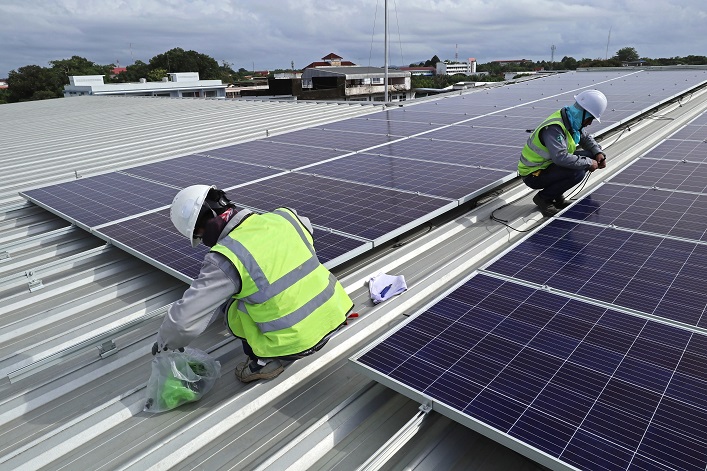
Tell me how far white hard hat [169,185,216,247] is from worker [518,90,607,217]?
5.71 m

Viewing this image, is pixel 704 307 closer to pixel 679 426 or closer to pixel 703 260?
pixel 703 260

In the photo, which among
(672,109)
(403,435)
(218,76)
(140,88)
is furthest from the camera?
(218,76)

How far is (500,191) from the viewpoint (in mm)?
9188

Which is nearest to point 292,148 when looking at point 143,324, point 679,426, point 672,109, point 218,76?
point 143,324

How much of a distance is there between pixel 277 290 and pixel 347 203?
3946mm

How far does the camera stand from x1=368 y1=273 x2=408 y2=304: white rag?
5.93 metres

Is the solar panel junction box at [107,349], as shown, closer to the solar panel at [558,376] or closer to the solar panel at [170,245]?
the solar panel at [170,245]

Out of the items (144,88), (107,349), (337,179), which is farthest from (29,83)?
(107,349)

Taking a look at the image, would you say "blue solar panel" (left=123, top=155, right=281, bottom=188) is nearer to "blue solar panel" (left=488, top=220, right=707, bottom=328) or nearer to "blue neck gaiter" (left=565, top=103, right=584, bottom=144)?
"blue neck gaiter" (left=565, top=103, right=584, bottom=144)

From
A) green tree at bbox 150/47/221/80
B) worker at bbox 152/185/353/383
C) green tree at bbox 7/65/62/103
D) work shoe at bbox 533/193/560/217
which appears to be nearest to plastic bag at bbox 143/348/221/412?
worker at bbox 152/185/353/383

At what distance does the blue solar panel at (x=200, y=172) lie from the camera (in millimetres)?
9648

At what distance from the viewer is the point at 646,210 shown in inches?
279

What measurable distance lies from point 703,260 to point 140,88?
61190 millimetres

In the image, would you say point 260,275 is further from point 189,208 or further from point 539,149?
point 539,149
